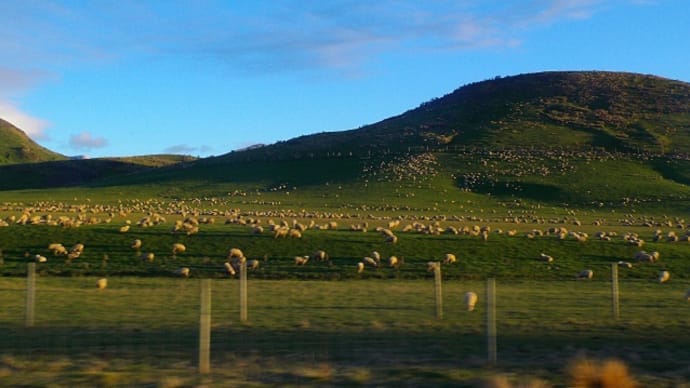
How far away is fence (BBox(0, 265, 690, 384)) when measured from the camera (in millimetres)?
15992

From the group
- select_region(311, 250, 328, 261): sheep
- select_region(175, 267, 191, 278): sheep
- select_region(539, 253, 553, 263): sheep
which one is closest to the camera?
select_region(175, 267, 191, 278): sheep

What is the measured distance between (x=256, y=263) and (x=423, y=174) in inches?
3530

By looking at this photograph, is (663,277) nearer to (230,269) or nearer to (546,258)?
(546,258)

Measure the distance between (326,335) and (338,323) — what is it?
5.75ft

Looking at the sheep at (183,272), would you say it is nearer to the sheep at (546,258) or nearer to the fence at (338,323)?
the fence at (338,323)

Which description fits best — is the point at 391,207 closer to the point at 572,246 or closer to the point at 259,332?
the point at 572,246

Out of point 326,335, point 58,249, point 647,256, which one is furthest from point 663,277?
point 58,249

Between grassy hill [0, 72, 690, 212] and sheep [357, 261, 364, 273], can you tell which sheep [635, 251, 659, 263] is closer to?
sheep [357, 261, 364, 273]

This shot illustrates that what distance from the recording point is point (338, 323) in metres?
20.5

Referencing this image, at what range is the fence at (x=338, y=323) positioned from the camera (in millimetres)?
15992

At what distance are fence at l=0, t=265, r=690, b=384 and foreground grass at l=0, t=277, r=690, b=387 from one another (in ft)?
0.14

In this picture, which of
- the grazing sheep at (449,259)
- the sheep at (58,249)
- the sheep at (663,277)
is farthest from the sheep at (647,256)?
the sheep at (58,249)

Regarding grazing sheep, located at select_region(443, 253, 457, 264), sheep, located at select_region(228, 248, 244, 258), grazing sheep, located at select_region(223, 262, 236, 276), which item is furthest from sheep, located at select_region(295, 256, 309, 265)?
grazing sheep, located at select_region(443, 253, 457, 264)

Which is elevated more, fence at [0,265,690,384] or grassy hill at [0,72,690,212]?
grassy hill at [0,72,690,212]
